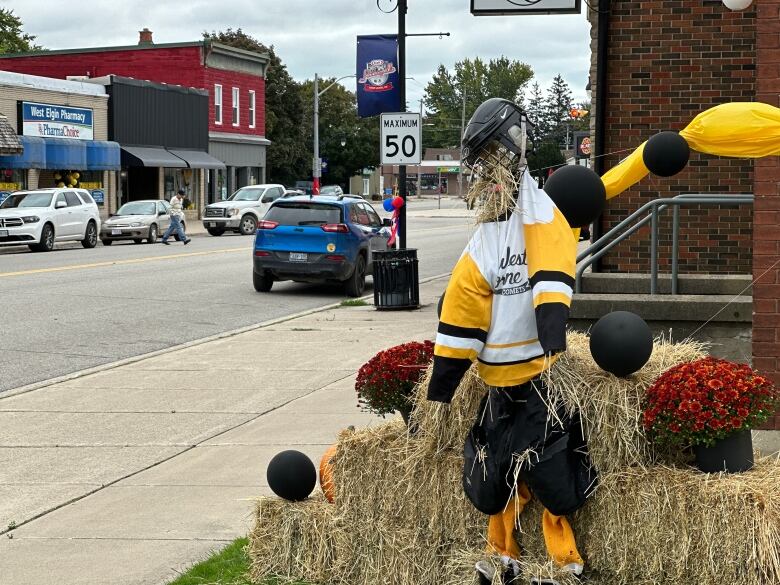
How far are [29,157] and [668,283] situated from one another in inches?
1262

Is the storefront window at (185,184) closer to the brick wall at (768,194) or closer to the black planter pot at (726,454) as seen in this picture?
the brick wall at (768,194)

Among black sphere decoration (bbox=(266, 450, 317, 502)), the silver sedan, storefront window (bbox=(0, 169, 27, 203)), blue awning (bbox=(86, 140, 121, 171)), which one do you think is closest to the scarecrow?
black sphere decoration (bbox=(266, 450, 317, 502))

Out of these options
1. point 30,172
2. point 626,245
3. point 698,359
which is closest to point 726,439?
point 698,359

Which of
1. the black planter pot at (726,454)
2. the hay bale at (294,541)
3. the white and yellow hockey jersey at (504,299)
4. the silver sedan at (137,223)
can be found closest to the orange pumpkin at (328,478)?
the hay bale at (294,541)

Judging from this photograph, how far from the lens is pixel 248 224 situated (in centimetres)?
4175

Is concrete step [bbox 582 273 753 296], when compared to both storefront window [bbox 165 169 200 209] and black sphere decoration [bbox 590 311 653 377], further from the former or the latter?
storefront window [bbox 165 169 200 209]

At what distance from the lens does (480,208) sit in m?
4.28

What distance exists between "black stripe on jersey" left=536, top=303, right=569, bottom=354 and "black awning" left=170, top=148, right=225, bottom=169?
45730 millimetres

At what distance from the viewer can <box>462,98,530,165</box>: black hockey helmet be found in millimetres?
4191

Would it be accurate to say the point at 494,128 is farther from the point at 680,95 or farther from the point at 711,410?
the point at 680,95

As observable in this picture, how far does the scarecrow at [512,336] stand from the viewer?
411 cm

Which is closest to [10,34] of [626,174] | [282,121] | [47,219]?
[282,121]

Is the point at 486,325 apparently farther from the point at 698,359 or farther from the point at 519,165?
the point at 698,359

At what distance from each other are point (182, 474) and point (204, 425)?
1.56 m
